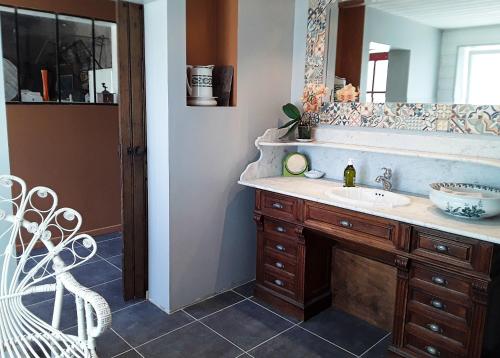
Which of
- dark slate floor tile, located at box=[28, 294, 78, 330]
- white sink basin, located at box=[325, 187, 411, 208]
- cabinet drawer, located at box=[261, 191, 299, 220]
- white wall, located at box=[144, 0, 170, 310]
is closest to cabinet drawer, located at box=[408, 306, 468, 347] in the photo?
white sink basin, located at box=[325, 187, 411, 208]

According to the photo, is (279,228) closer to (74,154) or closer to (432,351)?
(432,351)

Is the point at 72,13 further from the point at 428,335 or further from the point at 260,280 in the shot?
the point at 428,335

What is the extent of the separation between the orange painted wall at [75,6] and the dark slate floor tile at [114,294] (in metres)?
2.23

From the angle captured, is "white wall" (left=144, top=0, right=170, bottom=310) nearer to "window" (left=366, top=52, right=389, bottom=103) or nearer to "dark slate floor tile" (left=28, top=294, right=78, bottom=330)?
"dark slate floor tile" (left=28, top=294, right=78, bottom=330)

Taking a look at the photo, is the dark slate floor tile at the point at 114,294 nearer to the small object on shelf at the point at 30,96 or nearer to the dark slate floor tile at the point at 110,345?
the dark slate floor tile at the point at 110,345

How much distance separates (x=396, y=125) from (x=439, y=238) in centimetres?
85

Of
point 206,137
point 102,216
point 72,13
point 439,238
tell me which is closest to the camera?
point 439,238

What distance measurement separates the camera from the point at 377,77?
260 cm

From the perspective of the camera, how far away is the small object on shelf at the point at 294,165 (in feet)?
9.75

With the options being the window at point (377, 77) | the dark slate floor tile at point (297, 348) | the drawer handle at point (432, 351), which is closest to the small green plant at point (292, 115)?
the window at point (377, 77)

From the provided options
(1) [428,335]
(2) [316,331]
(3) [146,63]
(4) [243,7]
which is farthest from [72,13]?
(1) [428,335]

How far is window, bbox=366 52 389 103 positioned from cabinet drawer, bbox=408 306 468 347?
4.06ft

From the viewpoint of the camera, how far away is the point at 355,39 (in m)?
2.71

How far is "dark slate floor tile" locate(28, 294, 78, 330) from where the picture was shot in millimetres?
2555
